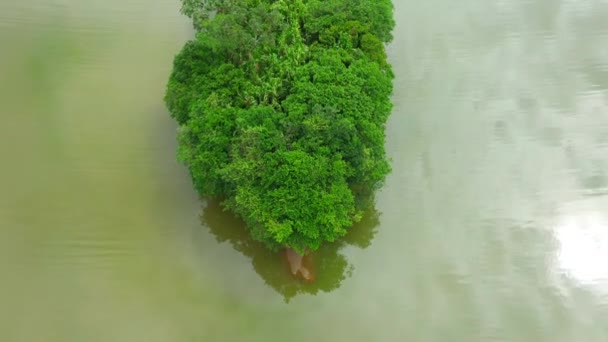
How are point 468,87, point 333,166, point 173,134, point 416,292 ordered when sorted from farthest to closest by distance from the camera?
point 468,87
point 173,134
point 416,292
point 333,166

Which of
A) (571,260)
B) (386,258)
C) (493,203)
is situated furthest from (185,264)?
(571,260)

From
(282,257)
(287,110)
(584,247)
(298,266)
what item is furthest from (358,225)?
(584,247)

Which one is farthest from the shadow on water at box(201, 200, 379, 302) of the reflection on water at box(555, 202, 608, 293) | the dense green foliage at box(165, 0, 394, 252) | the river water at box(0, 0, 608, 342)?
the reflection on water at box(555, 202, 608, 293)

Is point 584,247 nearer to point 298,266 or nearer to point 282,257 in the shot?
point 298,266

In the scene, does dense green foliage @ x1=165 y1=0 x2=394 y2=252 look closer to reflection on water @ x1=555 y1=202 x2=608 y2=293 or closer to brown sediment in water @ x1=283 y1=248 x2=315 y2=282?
brown sediment in water @ x1=283 y1=248 x2=315 y2=282

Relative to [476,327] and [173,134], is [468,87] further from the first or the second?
[173,134]
